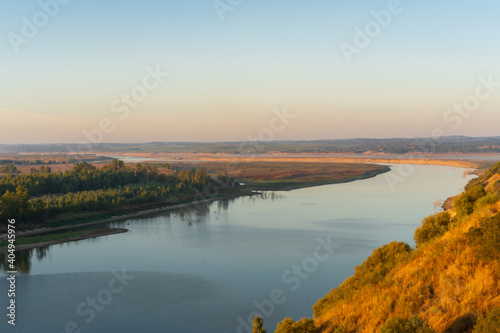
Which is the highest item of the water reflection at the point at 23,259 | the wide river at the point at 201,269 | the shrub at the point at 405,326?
the shrub at the point at 405,326

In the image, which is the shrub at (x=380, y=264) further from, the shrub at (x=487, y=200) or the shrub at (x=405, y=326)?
the shrub at (x=405, y=326)

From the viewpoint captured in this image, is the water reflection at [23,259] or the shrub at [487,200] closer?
the shrub at [487,200]

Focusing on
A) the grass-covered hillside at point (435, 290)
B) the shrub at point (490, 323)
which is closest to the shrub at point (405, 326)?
the grass-covered hillside at point (435, 290)

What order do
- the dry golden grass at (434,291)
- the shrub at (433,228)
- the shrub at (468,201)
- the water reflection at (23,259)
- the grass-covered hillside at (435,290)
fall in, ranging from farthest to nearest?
1. the water reflection at (23,259)
2. the shrub at (433,228)
3. the shrub at (468,201)
4. the dry golden grass at (434,291)
5. the grass-covered hillside at (435,290)

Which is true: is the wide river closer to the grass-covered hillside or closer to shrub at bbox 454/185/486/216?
the grass-covered hillside

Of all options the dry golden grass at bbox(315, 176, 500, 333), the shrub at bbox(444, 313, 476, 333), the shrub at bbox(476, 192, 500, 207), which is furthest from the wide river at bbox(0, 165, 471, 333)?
the shrub at bbox(444, 313, 476, 333)

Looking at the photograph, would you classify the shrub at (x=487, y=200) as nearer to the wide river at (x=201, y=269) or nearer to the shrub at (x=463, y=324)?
the shrub at (x=463, y=324)

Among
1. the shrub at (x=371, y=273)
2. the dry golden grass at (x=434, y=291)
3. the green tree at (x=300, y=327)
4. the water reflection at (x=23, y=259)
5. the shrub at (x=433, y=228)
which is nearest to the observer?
the dry golden grass at (x=434, y=291)

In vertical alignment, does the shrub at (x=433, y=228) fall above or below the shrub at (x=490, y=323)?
above
